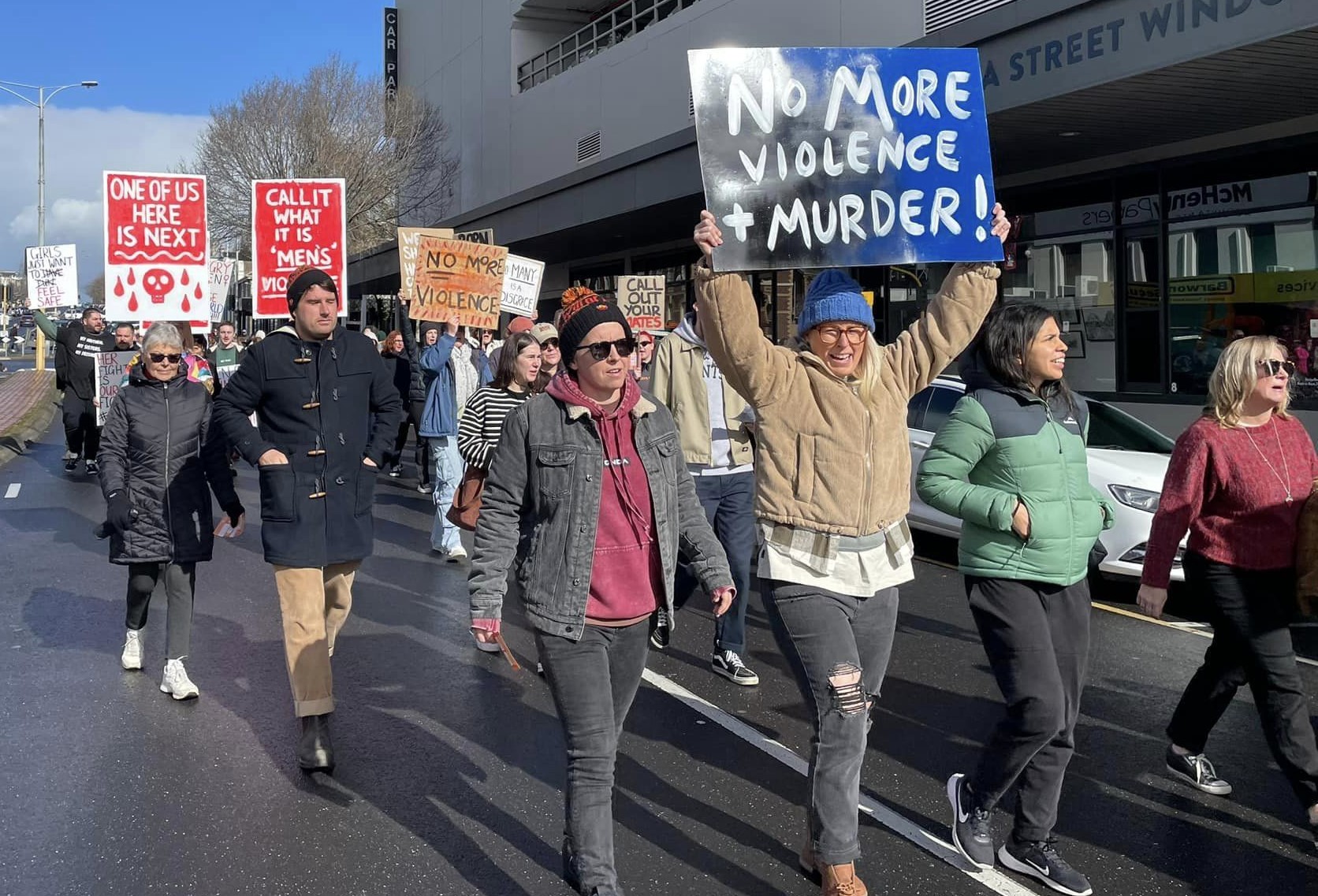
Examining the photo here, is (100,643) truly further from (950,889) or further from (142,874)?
(950,889)

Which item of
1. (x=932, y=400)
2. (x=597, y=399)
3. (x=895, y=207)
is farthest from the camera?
(x=932, y=400)

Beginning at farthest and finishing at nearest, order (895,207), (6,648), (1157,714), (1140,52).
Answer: (1140,52)
(6,648)
(1157,714)
(895,207)

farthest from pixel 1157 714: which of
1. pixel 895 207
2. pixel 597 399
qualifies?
pixel 597 399

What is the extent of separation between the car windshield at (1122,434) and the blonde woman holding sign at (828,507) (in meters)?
5.93

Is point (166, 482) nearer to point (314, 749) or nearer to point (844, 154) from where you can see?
point (314, 749)

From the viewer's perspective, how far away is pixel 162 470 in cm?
653

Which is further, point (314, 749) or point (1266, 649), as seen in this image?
point (314, 749)

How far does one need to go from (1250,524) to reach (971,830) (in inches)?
55.8

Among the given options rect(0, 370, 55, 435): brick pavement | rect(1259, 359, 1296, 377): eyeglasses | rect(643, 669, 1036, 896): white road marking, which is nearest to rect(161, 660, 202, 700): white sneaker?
rect(643, 669, 1036, 896): white road marking

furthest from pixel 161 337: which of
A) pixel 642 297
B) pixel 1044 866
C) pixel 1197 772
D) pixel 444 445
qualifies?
pixel 642 297

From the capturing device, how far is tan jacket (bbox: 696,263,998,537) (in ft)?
13.1

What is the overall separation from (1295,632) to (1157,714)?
2362mm

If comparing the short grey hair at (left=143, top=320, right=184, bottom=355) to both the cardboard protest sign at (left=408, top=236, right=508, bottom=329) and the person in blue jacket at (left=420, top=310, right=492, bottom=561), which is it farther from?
the cardboard protest sign at (left=408, top=236, right=508, bottom=329)

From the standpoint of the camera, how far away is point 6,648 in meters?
7.46
